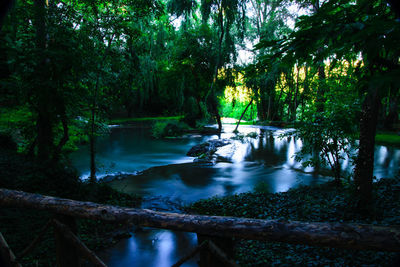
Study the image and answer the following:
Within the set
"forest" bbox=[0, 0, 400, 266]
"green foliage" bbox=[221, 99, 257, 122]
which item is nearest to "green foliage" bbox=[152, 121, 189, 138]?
"green foliage" bbox=[221, 99, 257, 122]

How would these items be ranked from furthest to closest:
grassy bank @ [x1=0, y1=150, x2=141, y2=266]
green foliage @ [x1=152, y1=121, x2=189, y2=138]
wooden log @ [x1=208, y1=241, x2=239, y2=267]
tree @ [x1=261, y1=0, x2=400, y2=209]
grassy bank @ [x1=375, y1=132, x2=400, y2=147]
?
green foliage @ [x1=152, y1=121, x2=189, y2=138] → grassy bank @ [x1=375, y1=132, x2=400, y2=147] → grassy bank @ [x1=0, y1=150, x2=141, y2=266] → wooden log @ [x1=208, y1=241, x2=239, y2=267] → tree @ [x1=261, y1=0, x2=400, y2=209]

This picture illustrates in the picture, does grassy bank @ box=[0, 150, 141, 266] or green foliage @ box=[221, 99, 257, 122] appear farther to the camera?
green foliage @ box=[221, 99, 257, 122]

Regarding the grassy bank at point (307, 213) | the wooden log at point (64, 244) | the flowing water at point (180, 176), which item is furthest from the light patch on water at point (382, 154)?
the wooden log at point (64, 244)

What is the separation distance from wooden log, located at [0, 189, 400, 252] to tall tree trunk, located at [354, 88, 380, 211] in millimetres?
4278

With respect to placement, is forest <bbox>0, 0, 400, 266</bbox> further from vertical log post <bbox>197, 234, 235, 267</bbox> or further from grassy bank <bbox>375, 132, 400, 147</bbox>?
grassy bank <bbox>375, 132, 400, 147</bbox>

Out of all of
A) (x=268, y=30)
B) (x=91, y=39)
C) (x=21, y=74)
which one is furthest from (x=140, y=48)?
(x=268, y=30)

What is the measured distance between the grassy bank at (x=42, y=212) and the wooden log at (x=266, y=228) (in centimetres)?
279

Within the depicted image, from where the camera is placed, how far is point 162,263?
502cm

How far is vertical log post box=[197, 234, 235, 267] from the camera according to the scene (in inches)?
84.3

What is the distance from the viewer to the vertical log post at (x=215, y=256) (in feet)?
7.02

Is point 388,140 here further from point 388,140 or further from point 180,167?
→ point 180,167

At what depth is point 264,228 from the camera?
2.01m

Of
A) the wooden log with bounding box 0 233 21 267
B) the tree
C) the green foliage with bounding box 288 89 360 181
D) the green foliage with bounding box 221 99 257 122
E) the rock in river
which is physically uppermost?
the green foliage with bounding box 221 99 257 122

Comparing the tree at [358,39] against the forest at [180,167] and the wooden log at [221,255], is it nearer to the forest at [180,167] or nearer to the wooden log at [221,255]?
the forest at [180,167]
